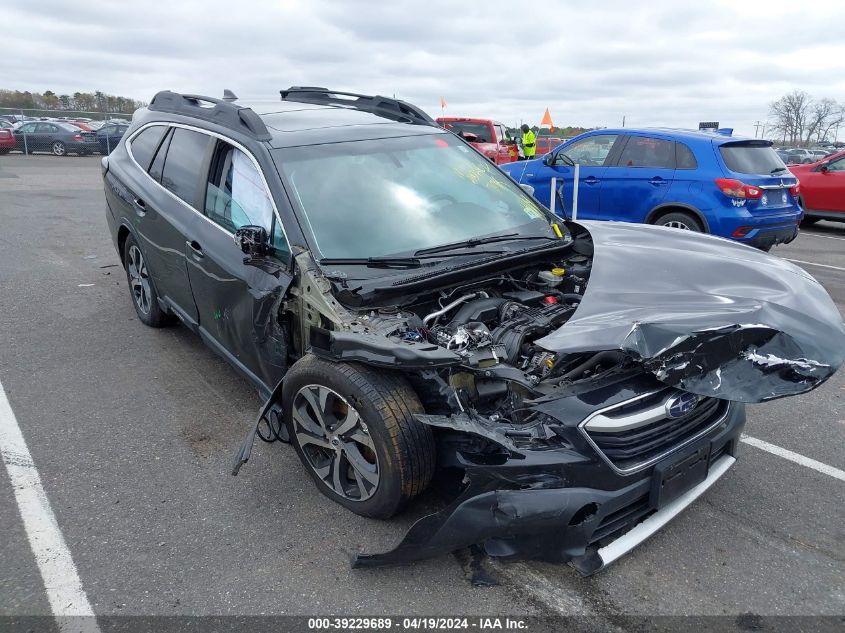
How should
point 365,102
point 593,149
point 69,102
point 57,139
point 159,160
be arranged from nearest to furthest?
point 159,160, point 365,102, point 593,149, point 57,139, point 69,102

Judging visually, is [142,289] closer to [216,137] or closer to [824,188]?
[216,137]

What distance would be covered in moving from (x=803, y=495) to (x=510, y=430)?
1856 mm

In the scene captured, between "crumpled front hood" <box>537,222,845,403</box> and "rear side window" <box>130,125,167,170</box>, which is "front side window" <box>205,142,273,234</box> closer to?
"rear side window" <box>130,125,167,170</box>

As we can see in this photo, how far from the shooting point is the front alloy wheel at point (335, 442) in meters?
2.85

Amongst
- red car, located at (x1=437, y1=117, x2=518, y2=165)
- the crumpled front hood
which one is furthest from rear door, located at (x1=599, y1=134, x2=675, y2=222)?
red car, located at (x1=437, y1=117, x2=518, y2=165)

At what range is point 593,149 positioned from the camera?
893 centimetres

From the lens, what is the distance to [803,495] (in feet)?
10.8

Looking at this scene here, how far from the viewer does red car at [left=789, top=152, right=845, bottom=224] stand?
36.6ft

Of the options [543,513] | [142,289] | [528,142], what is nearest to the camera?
[543,513]

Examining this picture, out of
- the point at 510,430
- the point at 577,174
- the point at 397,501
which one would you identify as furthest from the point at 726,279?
the point at 577,174

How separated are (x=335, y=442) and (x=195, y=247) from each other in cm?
169

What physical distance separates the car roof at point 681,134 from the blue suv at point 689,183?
0.04ft

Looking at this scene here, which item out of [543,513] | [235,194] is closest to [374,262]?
[235,194]

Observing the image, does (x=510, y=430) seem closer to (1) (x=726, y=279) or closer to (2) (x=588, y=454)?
(2) (x=588, y=454)
